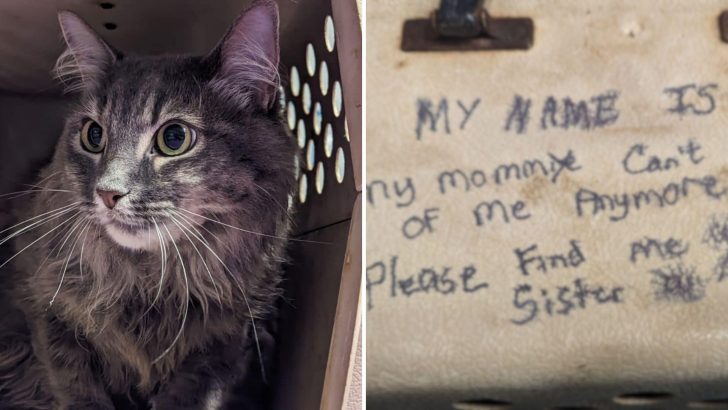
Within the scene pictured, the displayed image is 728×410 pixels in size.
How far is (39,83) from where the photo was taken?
0.79 metres

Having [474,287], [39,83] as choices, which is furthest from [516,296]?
[39,83]

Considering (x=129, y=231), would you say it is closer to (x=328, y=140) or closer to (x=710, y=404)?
(x=328, y=140)

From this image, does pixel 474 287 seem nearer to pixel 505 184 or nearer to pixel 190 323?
pixel 505 184

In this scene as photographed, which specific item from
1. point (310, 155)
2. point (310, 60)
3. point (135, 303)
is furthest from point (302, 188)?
point (135, 303)

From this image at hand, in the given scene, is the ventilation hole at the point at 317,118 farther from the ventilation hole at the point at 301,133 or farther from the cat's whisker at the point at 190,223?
the cat's whisker at the point at 190,223

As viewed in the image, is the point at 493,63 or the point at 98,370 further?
the point at 493,63

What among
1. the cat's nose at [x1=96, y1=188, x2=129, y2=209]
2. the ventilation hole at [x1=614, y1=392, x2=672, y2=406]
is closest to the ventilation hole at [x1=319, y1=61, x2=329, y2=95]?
the cat's nose at [x1=96, y1=188, x2=129, y2=209]

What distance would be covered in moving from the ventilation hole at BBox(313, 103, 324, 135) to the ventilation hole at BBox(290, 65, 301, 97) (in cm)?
6

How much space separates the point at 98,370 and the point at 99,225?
0.13 metres

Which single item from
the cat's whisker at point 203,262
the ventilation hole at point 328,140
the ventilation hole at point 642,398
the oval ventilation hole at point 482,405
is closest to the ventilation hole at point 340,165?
the ventilation hole at point 328,140

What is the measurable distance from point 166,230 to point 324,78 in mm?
224

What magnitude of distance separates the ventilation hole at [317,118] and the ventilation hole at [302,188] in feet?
0.20

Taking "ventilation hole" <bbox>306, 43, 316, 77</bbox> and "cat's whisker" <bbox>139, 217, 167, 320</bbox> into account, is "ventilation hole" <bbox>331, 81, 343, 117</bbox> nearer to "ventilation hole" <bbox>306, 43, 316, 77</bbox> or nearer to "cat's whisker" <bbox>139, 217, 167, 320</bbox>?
"ventilation hole" <bbox>306, 43, 316, 77</bbox>

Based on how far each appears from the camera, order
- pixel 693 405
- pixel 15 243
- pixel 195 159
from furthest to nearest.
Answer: pixel 693 405 → pixel 15 243 → pixel 195 159
